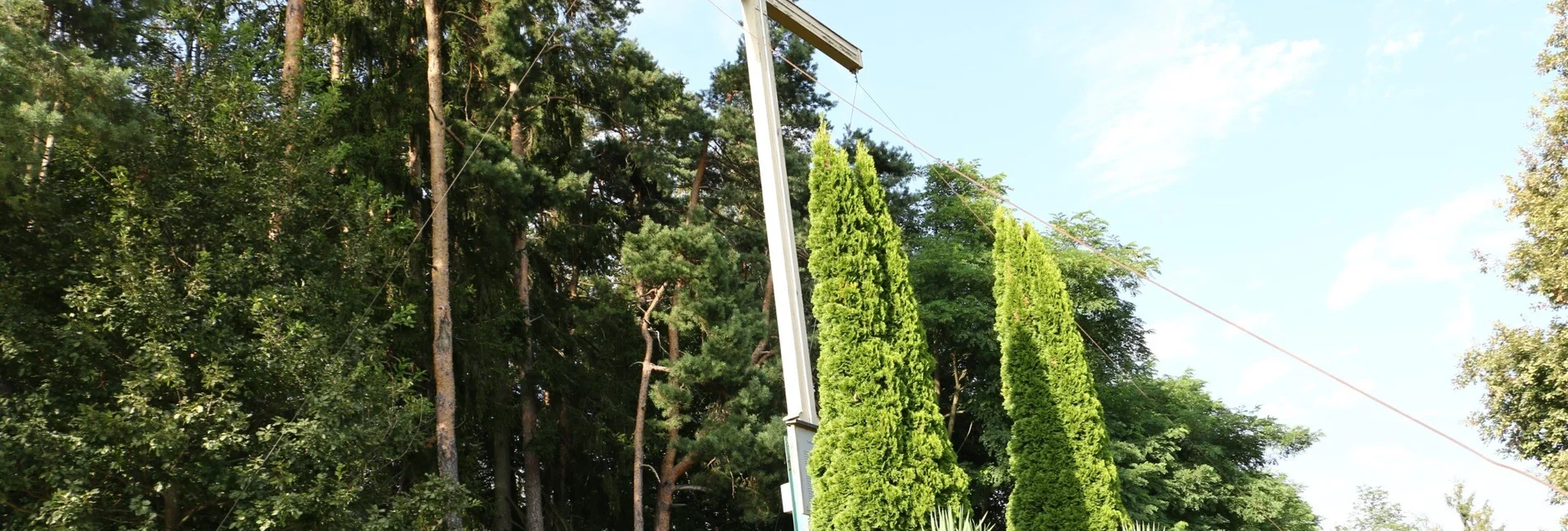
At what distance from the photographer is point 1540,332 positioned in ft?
46.0

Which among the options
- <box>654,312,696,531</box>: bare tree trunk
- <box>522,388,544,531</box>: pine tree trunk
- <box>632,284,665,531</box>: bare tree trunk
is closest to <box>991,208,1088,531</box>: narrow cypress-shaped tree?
<box>654,312,696,531</box>: bare tree trunk

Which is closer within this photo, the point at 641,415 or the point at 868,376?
the point at 868,376

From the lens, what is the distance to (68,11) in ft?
35.7

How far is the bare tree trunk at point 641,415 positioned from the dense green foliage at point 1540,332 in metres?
11.8

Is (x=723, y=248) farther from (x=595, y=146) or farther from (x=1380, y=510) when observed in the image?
(x=1380, y=510)

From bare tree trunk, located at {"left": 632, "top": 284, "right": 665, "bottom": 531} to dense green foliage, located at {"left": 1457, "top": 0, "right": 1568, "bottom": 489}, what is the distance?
1177 centimetres

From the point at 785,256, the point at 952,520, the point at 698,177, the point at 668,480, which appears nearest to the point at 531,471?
the point at 668,480

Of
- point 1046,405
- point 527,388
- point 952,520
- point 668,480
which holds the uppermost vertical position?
point 527,388

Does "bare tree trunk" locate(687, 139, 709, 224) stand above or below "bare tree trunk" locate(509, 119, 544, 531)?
above

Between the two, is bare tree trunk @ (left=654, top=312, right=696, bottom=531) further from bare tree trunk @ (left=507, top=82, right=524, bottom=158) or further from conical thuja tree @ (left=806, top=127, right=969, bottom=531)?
conical thuja tree @ (left=806, top=127, right=969, bottom=531)

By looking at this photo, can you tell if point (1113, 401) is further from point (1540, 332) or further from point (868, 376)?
point (868, 376)

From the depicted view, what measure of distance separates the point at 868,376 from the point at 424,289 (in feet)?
24.9

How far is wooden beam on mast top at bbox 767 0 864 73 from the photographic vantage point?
26.7 feet

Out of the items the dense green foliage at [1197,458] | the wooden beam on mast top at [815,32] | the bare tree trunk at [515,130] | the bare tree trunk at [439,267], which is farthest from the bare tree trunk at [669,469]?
the wooden beam on mast top at [815,32]
